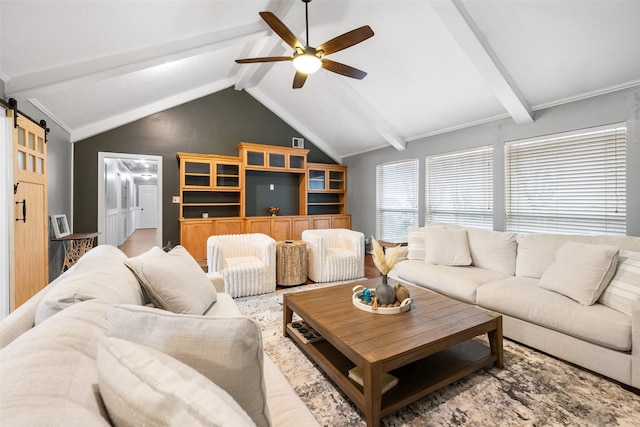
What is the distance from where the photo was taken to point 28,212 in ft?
9.14

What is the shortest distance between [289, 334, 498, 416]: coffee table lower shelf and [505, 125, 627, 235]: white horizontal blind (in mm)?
2313

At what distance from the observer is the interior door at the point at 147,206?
12159 millimetres

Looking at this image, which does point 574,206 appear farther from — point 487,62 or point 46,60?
point 46,60

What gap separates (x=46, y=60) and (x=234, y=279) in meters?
2.67

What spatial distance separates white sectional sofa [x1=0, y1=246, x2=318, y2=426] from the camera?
0.53 m

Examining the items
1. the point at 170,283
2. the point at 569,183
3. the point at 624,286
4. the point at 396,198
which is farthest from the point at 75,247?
the point at 569,183

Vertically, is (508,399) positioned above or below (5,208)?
below

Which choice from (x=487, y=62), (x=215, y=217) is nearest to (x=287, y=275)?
(x=215, y=217)

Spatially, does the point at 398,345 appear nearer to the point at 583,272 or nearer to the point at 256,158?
the point at 583,272

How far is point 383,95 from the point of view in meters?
4.33

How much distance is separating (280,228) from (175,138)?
261 cm

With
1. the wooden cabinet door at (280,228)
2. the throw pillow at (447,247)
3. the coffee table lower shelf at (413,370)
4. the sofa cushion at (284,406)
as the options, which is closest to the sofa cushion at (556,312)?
the coffee table lower shelf at (413,370)

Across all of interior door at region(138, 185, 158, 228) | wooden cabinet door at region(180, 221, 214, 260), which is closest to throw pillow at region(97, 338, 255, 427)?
wooden cabinet door at region(180, 221, 214, 260)

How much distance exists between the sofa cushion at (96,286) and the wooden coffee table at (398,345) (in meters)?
1.09
